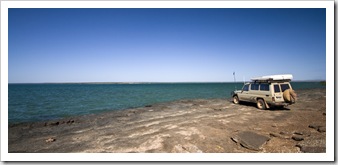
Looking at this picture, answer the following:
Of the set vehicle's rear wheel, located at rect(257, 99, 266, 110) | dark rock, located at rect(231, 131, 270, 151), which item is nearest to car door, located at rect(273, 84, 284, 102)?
vehicle's rear wheel, located at rect(257, 99, 266, 110)

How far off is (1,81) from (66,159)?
304cm

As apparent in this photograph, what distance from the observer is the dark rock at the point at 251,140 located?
5.21 metres

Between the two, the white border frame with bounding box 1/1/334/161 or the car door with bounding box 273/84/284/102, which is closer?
the white border frame with bounding box 1/1/334/161

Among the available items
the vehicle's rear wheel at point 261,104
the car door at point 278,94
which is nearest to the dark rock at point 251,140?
the car door at point 278,94

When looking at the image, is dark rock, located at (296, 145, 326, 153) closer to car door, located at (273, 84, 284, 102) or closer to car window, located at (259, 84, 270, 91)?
car door, located at (273, 84, 284, 102)

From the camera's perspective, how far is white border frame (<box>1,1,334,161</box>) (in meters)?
4.54

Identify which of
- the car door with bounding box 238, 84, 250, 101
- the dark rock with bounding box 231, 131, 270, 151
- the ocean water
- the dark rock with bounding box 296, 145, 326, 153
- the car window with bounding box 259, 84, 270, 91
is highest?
the car window with bounding box 259, 84, 270, 91

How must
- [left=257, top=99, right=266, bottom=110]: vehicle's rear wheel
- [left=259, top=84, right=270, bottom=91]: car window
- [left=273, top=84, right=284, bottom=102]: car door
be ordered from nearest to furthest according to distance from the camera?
[left=273, top=84, right=284, bottom=102]: car door
[left=259, top=84, right=270, bottom=91]: car window
[left=257, top=99, right=266, bottom=110]: vehicle's rear wheel

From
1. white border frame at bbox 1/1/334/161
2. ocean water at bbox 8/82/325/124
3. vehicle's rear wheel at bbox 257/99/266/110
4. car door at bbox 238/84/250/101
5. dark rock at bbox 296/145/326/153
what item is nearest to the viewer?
white border frame at bbox 1/1/334/161

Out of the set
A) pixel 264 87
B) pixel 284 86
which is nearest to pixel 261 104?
pixel 264 87

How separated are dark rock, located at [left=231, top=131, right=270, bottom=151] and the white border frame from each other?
69 cm

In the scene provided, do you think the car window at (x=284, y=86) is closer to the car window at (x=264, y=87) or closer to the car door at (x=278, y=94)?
the car door at (x=278, y=94)

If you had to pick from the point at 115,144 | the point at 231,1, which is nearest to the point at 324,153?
the point at 231,1

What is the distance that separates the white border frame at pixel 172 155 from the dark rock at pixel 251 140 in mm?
690
